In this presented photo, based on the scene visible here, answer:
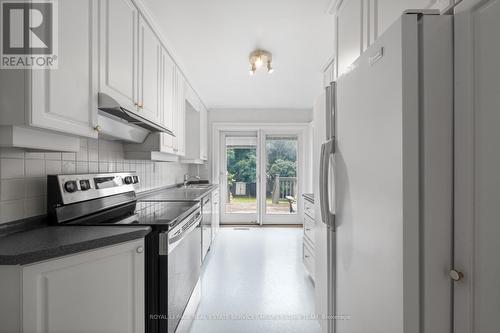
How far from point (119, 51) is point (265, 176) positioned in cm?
364

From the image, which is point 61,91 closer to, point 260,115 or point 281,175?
point 260,115

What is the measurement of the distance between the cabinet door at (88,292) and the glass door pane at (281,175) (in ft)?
12.6

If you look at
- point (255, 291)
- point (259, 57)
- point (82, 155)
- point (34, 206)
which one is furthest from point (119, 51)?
point (255, 291)

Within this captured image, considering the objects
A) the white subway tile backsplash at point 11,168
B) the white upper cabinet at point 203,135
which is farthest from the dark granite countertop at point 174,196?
the white upper cabinet at point 203,135

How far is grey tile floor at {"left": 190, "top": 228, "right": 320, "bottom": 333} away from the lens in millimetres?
1817

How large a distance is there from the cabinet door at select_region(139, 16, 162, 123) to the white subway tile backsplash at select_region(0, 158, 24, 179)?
2.60 ft

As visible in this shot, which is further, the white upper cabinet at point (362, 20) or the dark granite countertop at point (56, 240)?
the white upper cabinet at point (362, 20)

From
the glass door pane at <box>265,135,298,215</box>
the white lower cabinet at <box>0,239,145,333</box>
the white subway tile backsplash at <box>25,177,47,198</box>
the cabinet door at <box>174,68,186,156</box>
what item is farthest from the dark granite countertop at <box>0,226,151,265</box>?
the glass door pane at <box>265,135,298,215</box>

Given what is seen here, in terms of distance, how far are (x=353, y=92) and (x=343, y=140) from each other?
0.23 m

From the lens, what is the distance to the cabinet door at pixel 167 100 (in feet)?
7.42
